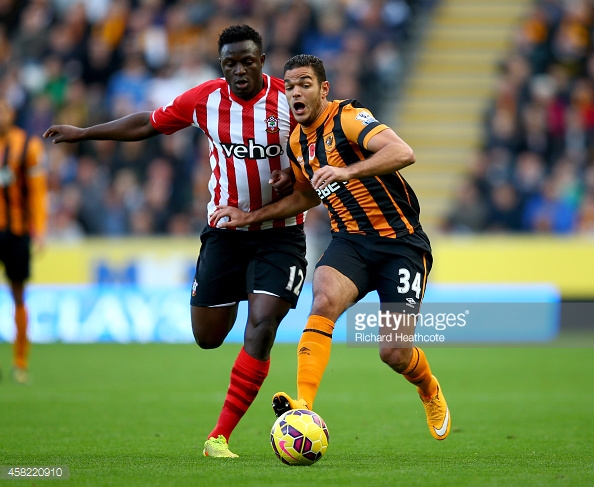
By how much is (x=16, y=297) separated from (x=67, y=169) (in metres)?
6.94

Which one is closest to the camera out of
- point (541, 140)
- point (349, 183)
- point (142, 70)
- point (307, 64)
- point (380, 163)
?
point (380, 163)

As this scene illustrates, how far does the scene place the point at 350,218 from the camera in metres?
6.37

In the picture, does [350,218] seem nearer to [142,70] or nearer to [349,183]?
[349,183]

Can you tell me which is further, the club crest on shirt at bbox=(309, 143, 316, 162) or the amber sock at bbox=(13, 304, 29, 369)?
the amber sock at bbox=(13, 304, 29, 369)

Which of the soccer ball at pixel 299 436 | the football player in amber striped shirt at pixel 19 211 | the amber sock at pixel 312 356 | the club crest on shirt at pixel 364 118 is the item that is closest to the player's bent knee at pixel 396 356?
the amber sock at pixel 312 356

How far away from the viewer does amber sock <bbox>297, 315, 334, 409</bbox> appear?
5.78m

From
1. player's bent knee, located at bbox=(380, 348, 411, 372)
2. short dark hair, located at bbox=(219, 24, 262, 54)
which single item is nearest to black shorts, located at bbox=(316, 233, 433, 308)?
player's bent knee, located at bbox=(380, 348, 411, 372)

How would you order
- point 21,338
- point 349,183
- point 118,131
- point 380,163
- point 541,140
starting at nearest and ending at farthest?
point 380,163 < point 349,183 < point 118,131 < point 21,338 < point 541,140

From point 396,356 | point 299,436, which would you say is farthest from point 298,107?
point 299,436

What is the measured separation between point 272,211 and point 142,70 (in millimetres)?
11767

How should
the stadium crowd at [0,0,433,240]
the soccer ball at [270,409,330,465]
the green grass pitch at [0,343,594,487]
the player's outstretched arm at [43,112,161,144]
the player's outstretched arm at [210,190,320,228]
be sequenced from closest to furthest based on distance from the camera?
1. the green grass pitch at [0,343,594,487]
2. the soccer ball at [270,409,330,465]
3. the player's outstretched arm at [210,190,320,228]
4. the player's outstretched arm at [43,112,161,144]
5. the stadium crowd at [0,0,433,240]

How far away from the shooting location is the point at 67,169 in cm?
1703

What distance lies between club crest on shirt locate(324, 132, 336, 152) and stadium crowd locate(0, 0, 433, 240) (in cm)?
925

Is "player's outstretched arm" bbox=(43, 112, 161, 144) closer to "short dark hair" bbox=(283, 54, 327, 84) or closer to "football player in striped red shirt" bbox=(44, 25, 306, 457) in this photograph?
"football player in striped red shirt" bbox=(44, 25, 306, 457)
